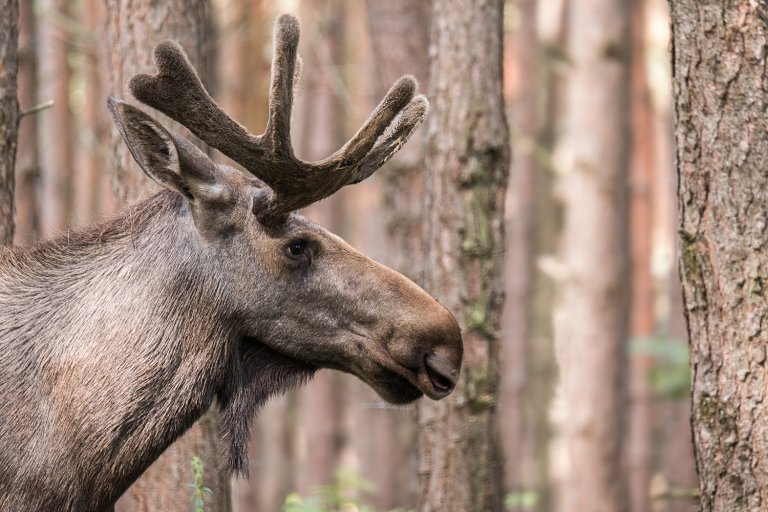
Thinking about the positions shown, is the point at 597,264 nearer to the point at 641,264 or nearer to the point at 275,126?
the point at 641,264

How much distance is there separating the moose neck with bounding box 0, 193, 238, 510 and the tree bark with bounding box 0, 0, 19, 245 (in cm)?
133

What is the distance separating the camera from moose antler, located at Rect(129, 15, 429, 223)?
5.05 metres

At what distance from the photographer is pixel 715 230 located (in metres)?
5.41

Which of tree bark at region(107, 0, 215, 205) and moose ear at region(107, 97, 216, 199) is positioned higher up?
tree bark at region(107, 0, 215, 205)

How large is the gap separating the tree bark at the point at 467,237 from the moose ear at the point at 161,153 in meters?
2.52

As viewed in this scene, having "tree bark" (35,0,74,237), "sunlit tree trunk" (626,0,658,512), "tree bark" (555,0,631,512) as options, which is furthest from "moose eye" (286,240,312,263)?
"sunlit tree trunk" (626,0,658,512)

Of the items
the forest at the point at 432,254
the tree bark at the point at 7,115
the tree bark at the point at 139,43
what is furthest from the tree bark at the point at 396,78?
the tree bark at the point at 7,115

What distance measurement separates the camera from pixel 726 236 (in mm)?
5367

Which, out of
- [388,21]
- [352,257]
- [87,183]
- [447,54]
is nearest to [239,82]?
[87,183]

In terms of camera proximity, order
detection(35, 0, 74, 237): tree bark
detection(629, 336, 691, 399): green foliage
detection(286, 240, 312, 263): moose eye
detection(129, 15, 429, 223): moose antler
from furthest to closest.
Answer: detection(35, 0, 74, 237): tree bark, detection(629, 336, 691, 399): green foliage, detection(286, 240, 312, 263): moose eye, detection(129, 15, 429, 223): moose antler

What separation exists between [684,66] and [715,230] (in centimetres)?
82

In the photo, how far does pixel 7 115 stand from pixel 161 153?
2.15 metres

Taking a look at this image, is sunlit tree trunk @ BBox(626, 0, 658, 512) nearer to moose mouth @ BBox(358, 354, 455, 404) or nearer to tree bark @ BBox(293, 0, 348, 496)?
tree bark @ BBox(293, 0, 348, 496)

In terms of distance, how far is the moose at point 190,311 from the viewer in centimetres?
511
